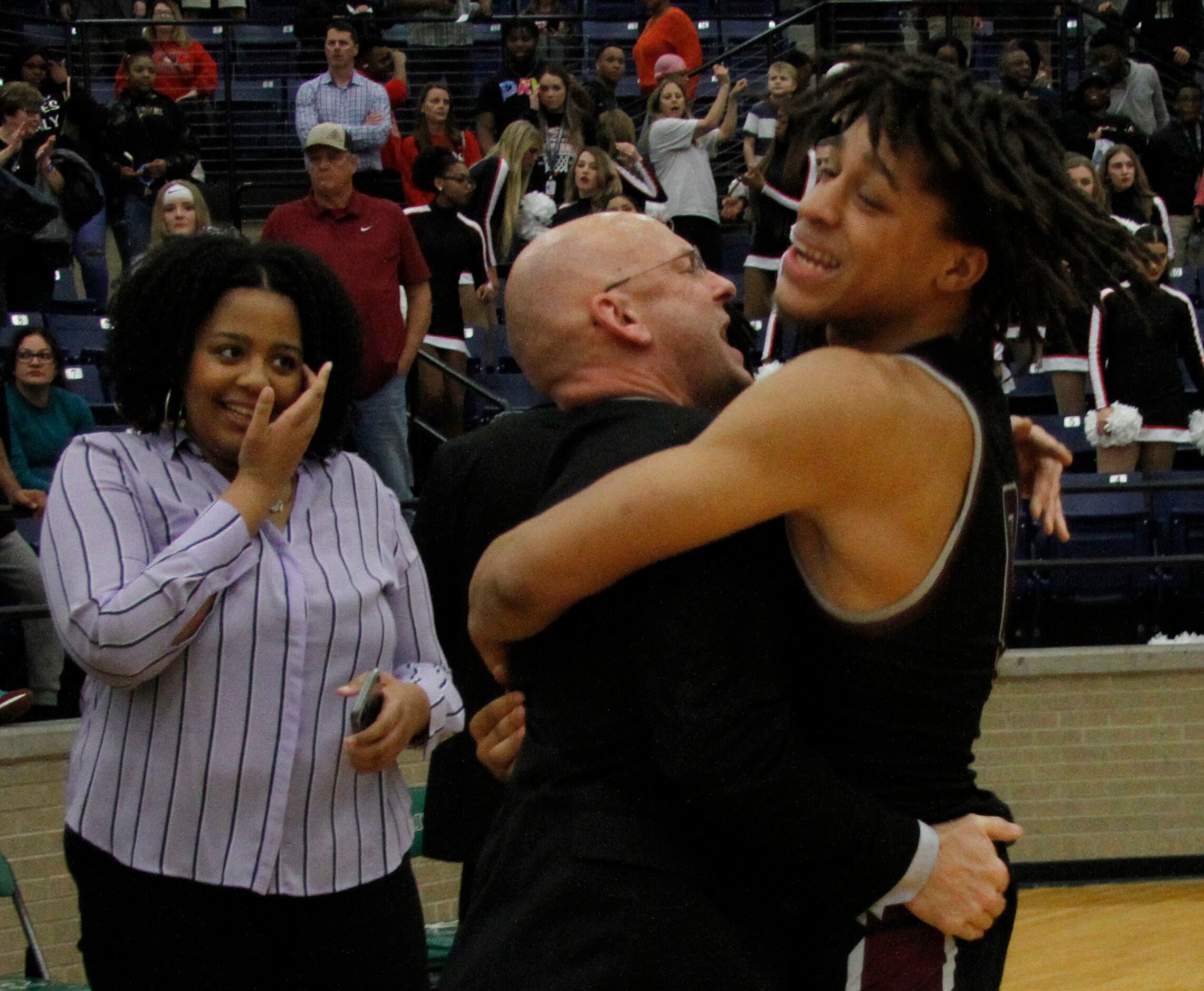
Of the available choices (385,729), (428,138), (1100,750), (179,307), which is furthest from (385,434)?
(385,729)

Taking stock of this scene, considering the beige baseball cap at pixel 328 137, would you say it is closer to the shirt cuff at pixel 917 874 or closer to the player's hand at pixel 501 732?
the player's hand at pixel 501 732

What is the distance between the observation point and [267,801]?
6.98ft

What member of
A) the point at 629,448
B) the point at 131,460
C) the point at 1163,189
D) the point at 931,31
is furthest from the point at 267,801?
the point at 931,31

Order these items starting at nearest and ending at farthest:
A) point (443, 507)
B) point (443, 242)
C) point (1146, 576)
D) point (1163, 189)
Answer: point (443, 507), point (1146, 576), point (443, 242), point (1163, 189)

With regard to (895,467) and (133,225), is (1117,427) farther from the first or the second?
(895,467)

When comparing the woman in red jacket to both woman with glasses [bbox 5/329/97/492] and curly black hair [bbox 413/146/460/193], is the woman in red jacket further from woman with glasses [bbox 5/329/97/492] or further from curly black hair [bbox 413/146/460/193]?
woman with glasses [bbox 5/329/97/492]

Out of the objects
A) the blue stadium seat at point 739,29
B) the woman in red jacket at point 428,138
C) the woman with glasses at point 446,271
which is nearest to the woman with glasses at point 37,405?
the woman with glasses at point 446,271

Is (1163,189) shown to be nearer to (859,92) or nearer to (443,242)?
(443,242)

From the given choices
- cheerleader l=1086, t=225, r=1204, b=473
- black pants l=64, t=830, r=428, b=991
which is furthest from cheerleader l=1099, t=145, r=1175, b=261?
black pants l=64, t=830, r=428, b=991

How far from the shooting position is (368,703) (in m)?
2.12

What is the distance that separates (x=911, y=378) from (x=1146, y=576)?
18.1 feet

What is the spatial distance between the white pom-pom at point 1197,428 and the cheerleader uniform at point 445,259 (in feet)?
10.5

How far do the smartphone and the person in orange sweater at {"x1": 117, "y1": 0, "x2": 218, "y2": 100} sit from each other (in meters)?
8.41

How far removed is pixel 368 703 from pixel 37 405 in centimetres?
407
